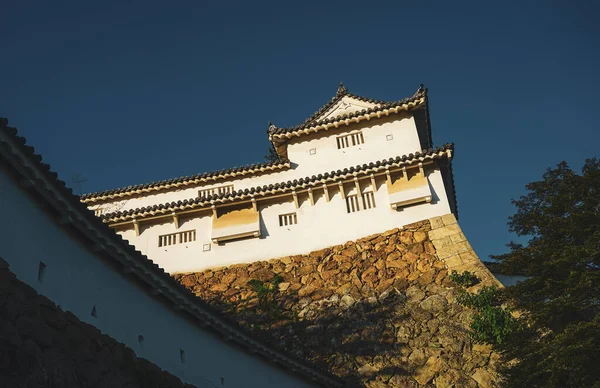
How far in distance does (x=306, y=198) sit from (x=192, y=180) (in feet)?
21.0

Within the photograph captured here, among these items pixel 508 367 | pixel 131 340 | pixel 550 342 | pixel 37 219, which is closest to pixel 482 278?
pixel 508 367

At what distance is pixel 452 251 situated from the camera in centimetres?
2214

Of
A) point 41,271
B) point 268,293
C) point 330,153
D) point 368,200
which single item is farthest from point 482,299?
point 41,271

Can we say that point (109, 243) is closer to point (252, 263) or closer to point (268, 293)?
point (268, 293)

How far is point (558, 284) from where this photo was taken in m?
15.6

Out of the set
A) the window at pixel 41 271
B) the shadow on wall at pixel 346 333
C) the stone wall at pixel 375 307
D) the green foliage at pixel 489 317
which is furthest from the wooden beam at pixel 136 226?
the window at pixel 41 271

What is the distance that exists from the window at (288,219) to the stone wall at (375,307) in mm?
1863

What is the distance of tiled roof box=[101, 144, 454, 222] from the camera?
2461 cm

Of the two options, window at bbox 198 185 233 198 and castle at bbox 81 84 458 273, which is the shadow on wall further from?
window at bbox 198 185 233 198

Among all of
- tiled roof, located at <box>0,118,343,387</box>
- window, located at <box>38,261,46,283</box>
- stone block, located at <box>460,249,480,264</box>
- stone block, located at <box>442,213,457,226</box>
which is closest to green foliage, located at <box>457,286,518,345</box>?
stone block, located at <box>460,249,480,264</box>

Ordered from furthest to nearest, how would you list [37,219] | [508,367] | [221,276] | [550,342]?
1. [221,276]
2. [508,367]
3. [550,342]
4. [37,219]

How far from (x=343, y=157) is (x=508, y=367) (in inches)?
534

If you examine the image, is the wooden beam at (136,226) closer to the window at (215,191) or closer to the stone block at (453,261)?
the window at (215,191)

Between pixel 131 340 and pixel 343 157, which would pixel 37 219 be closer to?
pixel 131 340
